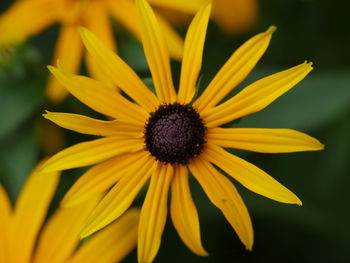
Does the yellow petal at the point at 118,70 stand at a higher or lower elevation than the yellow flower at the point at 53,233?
higher

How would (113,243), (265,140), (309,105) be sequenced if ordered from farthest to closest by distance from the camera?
(309,105), (113,243), (265,140)

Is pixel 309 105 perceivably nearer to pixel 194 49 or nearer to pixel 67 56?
pixel 194 49

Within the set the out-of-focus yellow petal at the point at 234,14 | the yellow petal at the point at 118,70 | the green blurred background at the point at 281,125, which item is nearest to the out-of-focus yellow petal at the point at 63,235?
the green blurred background at the point at 281,125

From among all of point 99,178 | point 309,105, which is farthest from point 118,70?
point 309,105

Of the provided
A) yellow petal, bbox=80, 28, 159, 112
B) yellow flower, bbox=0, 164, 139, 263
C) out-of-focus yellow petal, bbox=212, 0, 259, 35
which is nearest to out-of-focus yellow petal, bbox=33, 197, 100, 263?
yellow flower, bbox=0, 164, 139, 263

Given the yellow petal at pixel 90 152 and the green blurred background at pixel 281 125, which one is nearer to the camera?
the yellow petal at pixel 90 152

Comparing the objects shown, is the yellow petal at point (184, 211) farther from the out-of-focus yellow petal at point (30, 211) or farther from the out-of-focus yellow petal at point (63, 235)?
the out-of-focus yellow petal at point (30, 211)
